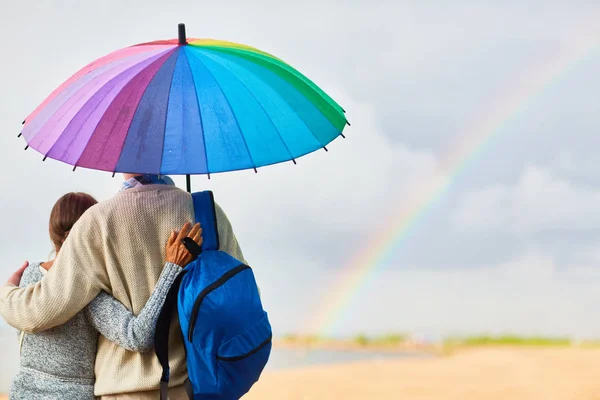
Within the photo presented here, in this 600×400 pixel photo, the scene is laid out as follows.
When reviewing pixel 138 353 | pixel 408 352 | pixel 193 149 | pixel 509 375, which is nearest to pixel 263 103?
pixel 193 149

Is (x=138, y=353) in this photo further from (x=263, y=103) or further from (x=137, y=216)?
(x=263, y=103)

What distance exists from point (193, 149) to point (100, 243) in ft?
1.74

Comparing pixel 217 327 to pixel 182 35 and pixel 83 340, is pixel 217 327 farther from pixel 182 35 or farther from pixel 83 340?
pixel 182 35

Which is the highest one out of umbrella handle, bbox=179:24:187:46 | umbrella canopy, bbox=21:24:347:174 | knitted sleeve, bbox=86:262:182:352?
umbrella handle, bbox=179:24:187:46

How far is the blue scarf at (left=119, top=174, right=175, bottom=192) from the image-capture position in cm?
338

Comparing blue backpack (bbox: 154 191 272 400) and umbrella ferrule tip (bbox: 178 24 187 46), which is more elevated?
umbrella ferrule tip (bbox: 178 24 187 46)

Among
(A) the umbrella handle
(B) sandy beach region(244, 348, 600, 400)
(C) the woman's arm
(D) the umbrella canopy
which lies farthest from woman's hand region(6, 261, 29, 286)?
(B) sandy beach region(244, 348, 600, 400)

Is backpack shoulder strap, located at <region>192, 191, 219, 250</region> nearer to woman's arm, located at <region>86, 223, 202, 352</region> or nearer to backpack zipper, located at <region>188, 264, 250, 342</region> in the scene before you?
woman's arm, located at <region>86, 223, 202, 352</region>

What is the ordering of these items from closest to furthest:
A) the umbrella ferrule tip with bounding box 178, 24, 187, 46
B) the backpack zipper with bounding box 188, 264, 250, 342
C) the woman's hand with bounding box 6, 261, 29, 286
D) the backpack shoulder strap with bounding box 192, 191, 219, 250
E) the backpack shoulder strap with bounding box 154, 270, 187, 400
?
1. the backpack zipper with bounding box 188, 264, 250, 342
2. the backpack shoulder strap with bounding box 154, 270, 187, 400
3. the backpack shoulder strap with bounding box 192, 191, 219, 250
4. the woman's hand with bounding box 6, 261, 29, 286
5. the umbrella ferrule tip with bounding box 178, 24, 187, 46

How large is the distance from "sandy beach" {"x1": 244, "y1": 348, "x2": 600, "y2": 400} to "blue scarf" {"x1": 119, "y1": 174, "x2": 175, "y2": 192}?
927 cm

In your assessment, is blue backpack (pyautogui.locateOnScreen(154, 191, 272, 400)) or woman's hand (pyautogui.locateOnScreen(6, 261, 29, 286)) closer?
blue backpack (pyautogui.locateOnScreen(154, 191, 272, 400))

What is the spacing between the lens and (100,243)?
3.23 m

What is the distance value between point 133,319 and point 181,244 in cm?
35

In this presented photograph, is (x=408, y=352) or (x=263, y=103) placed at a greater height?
(x=408, y=352)
